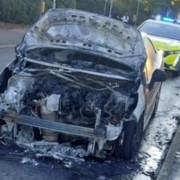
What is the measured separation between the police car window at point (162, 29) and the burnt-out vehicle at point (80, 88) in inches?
397

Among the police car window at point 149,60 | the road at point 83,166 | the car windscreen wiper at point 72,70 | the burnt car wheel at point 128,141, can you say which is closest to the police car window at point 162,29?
the police car window at point 149,60

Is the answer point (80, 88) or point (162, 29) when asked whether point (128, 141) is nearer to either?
point (80, 88)

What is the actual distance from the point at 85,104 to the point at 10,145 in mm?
1063

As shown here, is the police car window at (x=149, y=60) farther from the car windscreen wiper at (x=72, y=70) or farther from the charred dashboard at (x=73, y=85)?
the car windscreen wiper at (x=72, y=70)

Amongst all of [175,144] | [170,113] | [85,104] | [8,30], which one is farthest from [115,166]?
[8,30]

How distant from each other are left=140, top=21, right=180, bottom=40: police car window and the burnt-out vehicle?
10093 mm

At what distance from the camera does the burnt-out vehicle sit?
23.1ft

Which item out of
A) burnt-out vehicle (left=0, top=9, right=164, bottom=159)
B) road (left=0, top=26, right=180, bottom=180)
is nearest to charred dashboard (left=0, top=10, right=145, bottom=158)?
burnt-out vehicle (left=0, top=9, right=164, bottom=159)

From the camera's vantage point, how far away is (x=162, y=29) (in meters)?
18.2

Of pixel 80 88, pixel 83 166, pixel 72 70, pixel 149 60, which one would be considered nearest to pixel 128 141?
pixel 83 166

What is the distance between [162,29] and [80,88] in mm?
11226

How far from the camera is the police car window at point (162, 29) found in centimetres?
1788

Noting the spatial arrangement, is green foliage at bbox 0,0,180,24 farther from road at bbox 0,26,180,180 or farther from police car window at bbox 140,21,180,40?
road at bbox 0,26,180,180

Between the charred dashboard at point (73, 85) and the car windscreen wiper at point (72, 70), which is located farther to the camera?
the car windscreen wiper at point (72, 70)
